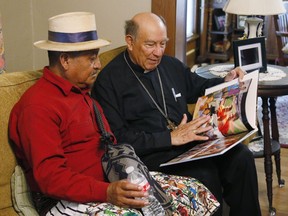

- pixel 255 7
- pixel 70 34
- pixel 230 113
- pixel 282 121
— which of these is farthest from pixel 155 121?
pixel 282 121

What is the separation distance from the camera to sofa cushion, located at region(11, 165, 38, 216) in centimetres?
142

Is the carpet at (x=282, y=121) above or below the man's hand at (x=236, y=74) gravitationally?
below

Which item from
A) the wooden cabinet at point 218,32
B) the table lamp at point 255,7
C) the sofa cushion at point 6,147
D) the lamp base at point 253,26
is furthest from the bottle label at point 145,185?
the wooden cabinet at point 218,32

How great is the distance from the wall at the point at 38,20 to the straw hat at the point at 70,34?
88cm

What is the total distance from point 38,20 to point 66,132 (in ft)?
4.51

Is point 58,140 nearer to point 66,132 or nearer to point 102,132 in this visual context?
point 66,132

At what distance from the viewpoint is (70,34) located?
1.48 metres

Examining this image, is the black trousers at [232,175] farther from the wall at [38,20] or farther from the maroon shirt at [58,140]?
the wall at [38,20]

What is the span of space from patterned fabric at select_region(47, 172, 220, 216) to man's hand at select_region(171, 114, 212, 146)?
16 cm

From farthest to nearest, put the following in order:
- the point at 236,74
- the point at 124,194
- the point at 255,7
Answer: the point at 255,7
the point at 236,74
the point at 124,194

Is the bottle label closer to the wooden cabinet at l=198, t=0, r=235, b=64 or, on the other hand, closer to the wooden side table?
the wooden side table

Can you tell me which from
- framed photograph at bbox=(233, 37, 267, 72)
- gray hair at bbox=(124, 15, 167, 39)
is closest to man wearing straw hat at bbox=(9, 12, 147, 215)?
gray hair at bbox=(124, 15, 167, 39)

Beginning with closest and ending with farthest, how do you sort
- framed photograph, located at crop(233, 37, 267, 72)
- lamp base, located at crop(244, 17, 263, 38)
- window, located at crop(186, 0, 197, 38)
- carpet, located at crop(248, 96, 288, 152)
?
framed photograph, located at crop(233, 37, 267, 72) → lamp base, located at crop(244, 17, 263, 38) → carpet, located at crop(248, 96, 288, 152) → window, located at crop(186, 0, 197, 38)

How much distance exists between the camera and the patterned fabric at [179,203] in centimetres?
134
